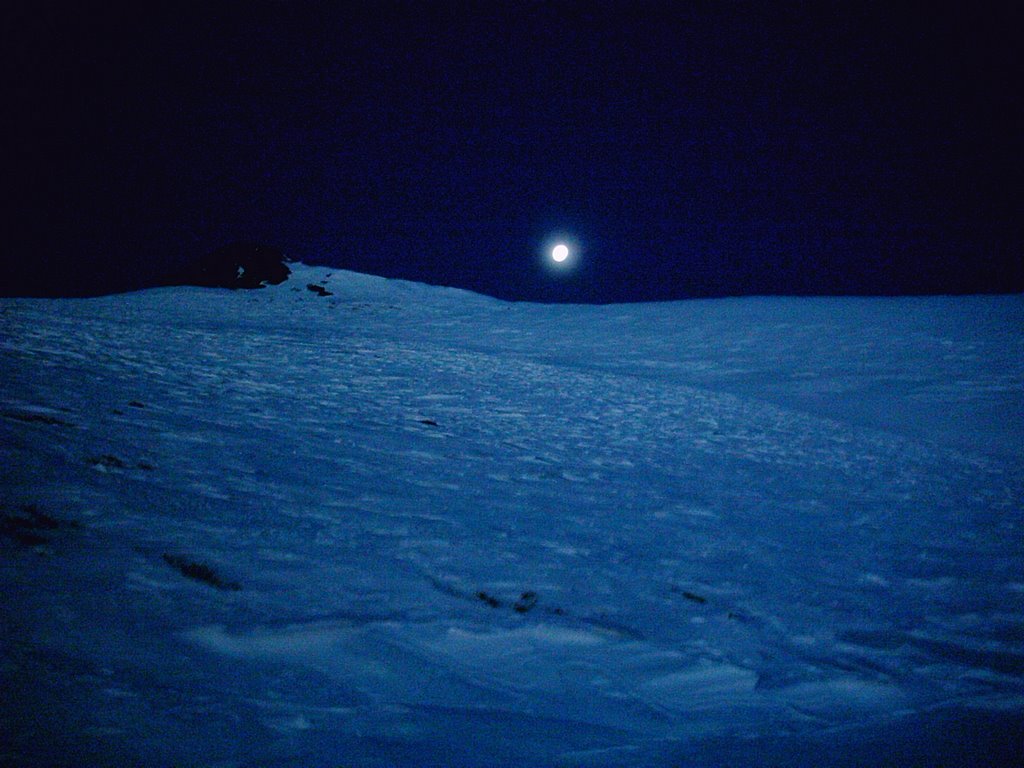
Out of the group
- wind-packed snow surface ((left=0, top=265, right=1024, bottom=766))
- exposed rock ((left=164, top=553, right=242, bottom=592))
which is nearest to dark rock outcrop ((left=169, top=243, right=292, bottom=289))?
wind-packed snow surface ((left=0, top=265, right=1024, bottom=766))

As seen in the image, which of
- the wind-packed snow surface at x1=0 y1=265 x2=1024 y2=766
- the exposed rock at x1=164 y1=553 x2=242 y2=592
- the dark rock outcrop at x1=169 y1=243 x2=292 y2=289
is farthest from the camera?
the dark rock outcrop at x1=169 y1=243 x2=292 y2=289

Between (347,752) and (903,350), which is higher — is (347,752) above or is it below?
below

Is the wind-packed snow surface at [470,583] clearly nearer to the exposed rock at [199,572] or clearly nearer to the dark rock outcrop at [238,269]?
the exposed rock at [199,572]

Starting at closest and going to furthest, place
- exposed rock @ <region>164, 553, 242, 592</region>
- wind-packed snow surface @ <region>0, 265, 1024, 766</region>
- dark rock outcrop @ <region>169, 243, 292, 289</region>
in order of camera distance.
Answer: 1. wind-packed snow surface @ <region>0, 265, 1024, 766</region>
2. exposed rock @ <region>164, 553, 242, 592</region>
3. dark rock outcrop @ <region>169, 243, 292, 289</region>

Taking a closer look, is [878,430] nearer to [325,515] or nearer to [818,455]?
[818,455]

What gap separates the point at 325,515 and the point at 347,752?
55.8 inches

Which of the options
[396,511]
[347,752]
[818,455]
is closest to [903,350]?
[818,455]

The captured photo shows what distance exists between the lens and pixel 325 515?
2717 millimetres

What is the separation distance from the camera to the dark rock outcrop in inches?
934

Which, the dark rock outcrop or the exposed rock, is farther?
the dark rock outcrop

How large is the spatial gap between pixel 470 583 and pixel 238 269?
26321 mm

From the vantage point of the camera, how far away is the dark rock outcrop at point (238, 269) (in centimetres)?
2373

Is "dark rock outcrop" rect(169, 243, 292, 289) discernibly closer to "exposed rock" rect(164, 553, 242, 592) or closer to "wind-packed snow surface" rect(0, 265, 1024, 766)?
"wind-packed snow surface" rect(0, 265, 1024, 766)

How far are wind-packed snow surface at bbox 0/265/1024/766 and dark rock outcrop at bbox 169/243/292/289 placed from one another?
63.6ft
